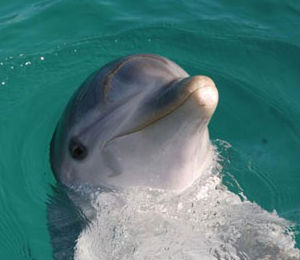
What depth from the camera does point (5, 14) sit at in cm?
1048

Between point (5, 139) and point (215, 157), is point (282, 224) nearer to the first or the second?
point (215, 157)

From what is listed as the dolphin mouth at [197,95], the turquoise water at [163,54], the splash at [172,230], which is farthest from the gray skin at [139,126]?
the turquoise water at [163,54]

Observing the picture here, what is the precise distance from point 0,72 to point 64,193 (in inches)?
149

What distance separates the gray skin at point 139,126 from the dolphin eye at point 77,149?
0.01m

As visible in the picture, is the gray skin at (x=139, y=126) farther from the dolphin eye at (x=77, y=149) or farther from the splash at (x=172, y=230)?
the splash at (x=172, y=230)

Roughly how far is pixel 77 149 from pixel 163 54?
4558 millimetres

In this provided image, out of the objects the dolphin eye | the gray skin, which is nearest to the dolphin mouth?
the gray skin

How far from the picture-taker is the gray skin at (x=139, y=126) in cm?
456

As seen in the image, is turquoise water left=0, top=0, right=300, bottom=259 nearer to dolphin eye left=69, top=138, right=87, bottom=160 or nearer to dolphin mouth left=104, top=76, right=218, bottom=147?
dolphin eye left=69, top=138, right=87, bottom=160

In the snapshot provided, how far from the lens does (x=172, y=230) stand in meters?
5.45

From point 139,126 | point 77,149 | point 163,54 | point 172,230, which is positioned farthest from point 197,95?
point 163,54

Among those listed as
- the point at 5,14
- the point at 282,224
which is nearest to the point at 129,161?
the point at 282,224

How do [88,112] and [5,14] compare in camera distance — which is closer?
[88,112]

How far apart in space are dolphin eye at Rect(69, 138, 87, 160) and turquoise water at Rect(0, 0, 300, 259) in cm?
115
